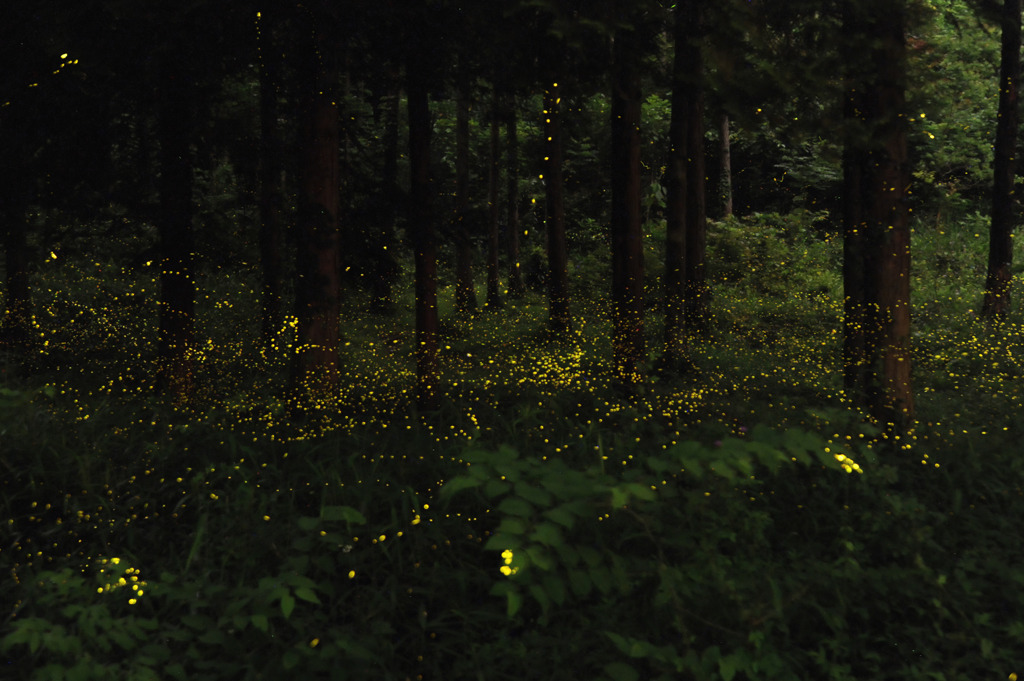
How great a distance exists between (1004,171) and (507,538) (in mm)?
13988

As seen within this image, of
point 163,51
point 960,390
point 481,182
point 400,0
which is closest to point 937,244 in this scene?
point 960,390

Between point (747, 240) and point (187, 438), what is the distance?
59.8ft

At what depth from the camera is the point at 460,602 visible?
188 inches

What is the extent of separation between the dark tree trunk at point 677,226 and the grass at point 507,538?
6.87 ft

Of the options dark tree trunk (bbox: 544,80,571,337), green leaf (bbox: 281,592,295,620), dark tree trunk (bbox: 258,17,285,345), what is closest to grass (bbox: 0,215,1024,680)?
green leaf (bbox: 281,592,295,620)

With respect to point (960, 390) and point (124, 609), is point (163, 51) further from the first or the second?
point (960, 390)

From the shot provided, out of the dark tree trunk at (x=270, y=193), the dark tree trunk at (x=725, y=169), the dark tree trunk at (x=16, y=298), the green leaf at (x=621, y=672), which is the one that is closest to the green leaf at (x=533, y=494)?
the green leaf at (x=621, y=672)

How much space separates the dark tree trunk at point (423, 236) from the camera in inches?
323

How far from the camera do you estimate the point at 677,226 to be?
1135 cm

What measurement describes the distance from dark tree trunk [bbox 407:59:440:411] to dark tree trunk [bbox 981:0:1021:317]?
1071 centimetres

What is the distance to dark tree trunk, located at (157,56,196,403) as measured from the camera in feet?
27.3

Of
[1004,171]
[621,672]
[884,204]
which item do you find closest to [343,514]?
[621,672]

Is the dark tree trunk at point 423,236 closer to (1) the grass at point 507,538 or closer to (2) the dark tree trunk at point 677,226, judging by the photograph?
(1) the grass at point 507,538

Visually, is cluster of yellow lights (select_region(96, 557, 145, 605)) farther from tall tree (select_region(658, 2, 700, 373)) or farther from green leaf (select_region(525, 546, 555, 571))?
tall tree (select_region(658, 2, 700, 373))
